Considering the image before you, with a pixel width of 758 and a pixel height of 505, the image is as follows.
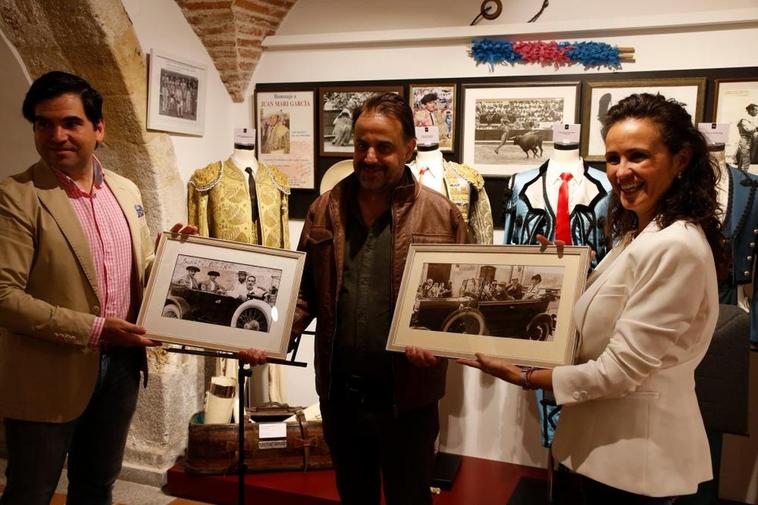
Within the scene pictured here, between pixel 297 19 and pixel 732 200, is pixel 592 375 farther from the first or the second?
pixel 297 19

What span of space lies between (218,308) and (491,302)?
0.84 m

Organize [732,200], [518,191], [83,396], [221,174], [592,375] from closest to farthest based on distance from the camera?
[592,375] < [83,396] < [732,200] < [518,191] < [221,174]

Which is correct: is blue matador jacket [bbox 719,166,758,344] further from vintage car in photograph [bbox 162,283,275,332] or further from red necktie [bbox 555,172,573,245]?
vintage car in photograph [bbox 162,283,275,332]

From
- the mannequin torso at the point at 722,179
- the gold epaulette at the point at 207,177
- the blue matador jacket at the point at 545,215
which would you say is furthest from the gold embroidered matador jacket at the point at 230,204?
the mannequin torso at the point at 722,179

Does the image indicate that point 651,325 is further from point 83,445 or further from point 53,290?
point 83,445

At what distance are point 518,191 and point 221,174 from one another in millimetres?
1558

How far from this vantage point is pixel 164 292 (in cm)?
189

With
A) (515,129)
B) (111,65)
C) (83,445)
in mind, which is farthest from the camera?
(515,129)

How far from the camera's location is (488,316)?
1.70 m

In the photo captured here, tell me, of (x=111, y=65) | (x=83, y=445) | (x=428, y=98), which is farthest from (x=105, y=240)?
(x=428, y=98)

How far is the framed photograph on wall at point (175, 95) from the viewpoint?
9.93ft

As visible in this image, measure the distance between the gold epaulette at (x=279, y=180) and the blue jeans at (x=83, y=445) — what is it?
1632mm

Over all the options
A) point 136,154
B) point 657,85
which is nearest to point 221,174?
point 136,154

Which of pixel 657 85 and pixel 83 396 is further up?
pixel 657 85
